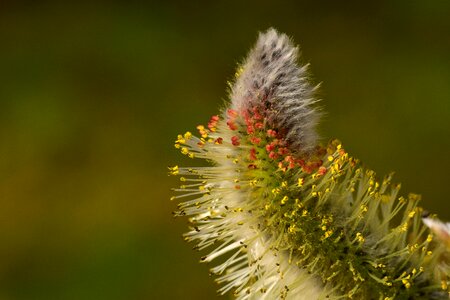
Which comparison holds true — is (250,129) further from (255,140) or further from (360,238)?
(360,238)

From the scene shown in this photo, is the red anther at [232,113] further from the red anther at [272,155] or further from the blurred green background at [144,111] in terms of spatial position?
the blurred green background at [144,111]

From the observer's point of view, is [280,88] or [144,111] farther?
[144,111]

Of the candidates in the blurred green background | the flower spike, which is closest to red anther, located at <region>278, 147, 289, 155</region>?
the flower spike

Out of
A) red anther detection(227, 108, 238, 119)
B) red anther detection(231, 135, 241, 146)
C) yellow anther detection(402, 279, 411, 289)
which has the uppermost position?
red anther detection(227, 108, 238, 119)

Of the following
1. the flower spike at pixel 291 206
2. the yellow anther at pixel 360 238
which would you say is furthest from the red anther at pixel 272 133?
the yellow anther at pixel 360 238

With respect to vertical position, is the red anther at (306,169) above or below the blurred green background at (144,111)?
below

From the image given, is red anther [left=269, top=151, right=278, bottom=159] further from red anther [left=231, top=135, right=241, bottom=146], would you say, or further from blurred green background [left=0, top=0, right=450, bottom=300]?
blurred green background [left=0, top=0, right=450, bottom=300]

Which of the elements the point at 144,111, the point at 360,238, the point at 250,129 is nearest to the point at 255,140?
the point at 250,129
